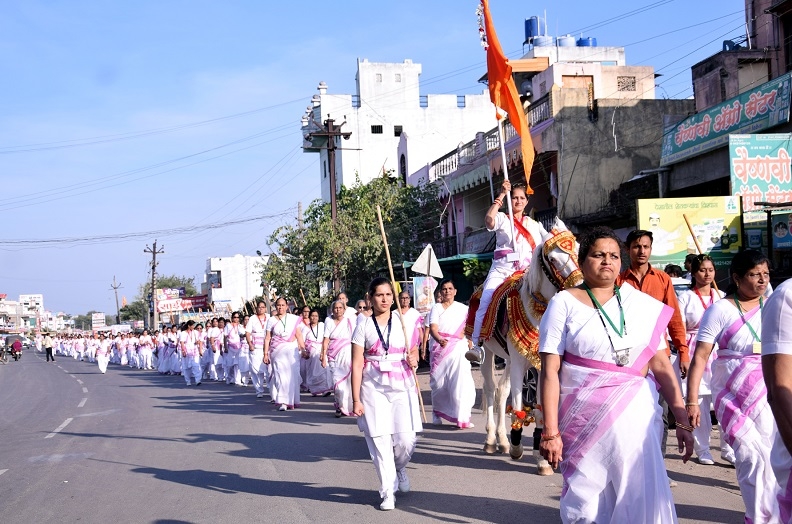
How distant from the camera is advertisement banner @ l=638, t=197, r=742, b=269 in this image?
54.4ft

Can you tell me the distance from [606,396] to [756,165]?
14.2 m

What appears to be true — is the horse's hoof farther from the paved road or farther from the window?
the window

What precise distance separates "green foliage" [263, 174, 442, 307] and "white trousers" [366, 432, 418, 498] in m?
20.7

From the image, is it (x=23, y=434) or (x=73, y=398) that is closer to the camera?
(x=23, y=434)

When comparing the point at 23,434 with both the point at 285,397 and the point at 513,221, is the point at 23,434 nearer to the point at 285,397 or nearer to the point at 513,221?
the point at 285,397

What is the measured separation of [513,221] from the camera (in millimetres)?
9172

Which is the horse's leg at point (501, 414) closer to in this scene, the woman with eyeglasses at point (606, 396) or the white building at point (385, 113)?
the woman with eyeglasses at point (606, 396)

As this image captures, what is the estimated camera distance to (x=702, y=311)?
8.71 m

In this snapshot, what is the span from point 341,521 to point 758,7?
74.2 feet

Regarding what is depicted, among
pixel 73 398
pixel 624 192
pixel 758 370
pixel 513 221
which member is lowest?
pixel 73 398

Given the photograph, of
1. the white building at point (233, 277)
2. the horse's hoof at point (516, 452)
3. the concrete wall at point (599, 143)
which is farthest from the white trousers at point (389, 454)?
the white building at point (233, 277)

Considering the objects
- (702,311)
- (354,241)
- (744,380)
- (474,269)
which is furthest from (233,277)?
(744,380)

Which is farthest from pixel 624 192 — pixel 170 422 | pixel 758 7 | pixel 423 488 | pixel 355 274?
pixel 423 488

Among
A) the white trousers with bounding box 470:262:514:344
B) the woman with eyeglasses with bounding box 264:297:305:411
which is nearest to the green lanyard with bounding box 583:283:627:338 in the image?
the white trousers with bounding box 470:262:514:344
